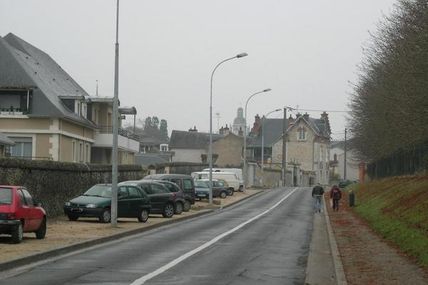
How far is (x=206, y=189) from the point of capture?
173ft

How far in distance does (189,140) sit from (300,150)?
2068 cm

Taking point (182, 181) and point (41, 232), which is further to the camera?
point (182, 181)

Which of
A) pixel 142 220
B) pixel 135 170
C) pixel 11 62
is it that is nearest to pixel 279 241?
pixel 142 220

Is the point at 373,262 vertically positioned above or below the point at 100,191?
below

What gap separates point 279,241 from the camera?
2244cm

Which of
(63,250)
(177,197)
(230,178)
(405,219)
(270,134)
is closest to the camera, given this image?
(63,250)

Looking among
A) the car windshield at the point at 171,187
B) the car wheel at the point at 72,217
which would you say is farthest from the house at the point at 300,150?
the car wheel at the point at 72,217

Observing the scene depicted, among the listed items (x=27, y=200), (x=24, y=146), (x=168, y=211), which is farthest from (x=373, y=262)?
(x=24, y=146)

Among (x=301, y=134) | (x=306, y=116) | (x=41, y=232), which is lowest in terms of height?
(x=41, y=232)

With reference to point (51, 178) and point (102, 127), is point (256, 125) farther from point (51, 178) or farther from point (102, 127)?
point (51, 178)

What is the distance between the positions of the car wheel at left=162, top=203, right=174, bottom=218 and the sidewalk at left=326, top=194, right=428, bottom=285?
34.6 ft

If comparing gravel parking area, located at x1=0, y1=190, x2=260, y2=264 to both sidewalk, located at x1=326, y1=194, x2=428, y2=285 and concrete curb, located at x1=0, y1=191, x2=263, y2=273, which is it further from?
sidewalk, located at x1=326, y1=194, x2=428, y2=285

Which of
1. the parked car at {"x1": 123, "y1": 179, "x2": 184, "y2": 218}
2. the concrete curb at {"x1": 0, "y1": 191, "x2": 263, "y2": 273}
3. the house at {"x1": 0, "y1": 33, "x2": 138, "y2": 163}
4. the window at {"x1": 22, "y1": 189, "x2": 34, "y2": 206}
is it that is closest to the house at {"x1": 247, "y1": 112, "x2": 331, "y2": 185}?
the house at {"x1": 0, "y1": 33, "x2": 138, "y2": 163}

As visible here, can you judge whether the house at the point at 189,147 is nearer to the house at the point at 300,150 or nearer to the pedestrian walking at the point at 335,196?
the house at the point at 300,150
